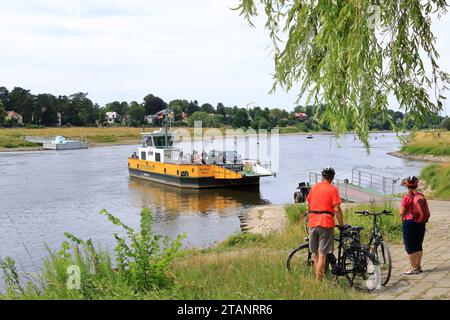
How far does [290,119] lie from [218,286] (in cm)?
17612

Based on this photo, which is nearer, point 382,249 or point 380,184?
point 382,249

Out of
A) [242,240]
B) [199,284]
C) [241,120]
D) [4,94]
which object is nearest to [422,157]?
[242,240]

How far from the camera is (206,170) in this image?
38.9m

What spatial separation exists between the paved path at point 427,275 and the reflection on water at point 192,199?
61.6 ft

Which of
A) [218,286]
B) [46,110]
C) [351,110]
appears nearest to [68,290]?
[218,286]

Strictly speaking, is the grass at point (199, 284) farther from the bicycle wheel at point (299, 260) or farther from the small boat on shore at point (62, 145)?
the small boat on shore at point (62, 145)

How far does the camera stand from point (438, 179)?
27719 mm

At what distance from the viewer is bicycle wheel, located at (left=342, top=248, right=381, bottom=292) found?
6.96 meters

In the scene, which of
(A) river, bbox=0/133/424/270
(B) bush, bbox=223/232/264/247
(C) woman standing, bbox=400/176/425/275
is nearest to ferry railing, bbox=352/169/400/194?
(A) river, bbox=0/133/424/270

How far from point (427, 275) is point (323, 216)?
2.22 meters

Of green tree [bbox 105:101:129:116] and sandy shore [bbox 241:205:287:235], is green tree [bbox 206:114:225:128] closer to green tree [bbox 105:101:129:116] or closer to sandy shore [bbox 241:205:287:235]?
green tree [bbox 105:101:129:116]

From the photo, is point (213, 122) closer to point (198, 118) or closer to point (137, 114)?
point (198, 118)

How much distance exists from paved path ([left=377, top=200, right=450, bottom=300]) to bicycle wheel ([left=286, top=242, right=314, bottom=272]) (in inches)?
48.5
